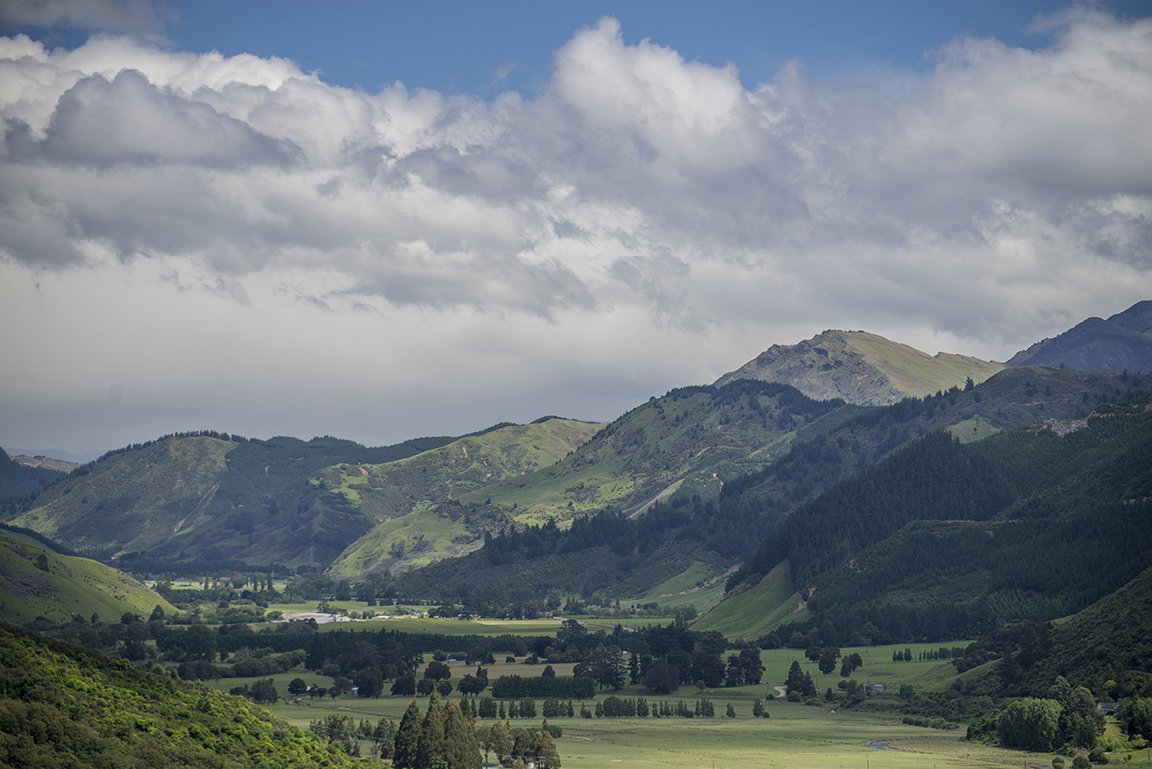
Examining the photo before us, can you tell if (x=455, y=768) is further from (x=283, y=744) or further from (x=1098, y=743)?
(x=1098, y=743)

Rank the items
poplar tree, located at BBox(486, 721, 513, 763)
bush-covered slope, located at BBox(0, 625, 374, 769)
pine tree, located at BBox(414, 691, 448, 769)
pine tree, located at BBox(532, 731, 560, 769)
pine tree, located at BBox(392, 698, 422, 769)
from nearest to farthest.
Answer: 1. bush-covered slope, located at BBox(0, 625, 374, 769)
2. pine tree, located at BBox(414, 691, 448, 769)
3. pine tree, located at BBox(392, 698, 422, 769)
4. pine tree, located at BBox(532, 731, 560, 769)
5. poplar tree, located at BBox(486, 721, 513, 763)

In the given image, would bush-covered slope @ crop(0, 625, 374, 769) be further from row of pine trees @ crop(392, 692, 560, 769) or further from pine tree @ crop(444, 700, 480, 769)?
pine tree @ crop(444, 700, 480, 769)

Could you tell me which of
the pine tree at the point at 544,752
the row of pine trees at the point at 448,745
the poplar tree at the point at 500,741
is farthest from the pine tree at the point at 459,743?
the pine tree at the point at 544,752

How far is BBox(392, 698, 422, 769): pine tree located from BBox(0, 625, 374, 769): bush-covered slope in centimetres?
1077

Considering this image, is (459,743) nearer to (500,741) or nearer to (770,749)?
(500,741)

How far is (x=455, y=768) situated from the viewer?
145250 millimetres

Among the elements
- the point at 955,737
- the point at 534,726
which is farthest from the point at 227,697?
the point at 955,737

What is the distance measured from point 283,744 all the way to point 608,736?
2779 inches

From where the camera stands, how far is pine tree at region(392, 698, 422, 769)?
14875cm

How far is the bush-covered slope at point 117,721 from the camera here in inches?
3989

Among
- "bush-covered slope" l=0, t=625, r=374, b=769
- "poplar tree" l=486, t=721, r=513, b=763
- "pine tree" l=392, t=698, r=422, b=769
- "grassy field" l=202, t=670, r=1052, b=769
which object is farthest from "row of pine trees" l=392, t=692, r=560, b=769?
"bush-covered slope" l=0, t=625, r=374, b=769

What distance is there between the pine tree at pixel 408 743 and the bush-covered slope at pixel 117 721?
10.8 meters

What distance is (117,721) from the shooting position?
374ft

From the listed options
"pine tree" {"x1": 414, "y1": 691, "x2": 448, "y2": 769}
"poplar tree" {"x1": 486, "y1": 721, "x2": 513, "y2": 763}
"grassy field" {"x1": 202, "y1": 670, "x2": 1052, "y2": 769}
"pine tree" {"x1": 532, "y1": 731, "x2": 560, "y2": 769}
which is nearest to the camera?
"pine tree" {"x1": 414, "y1": 691, "x2": 448, "y2": 769}
